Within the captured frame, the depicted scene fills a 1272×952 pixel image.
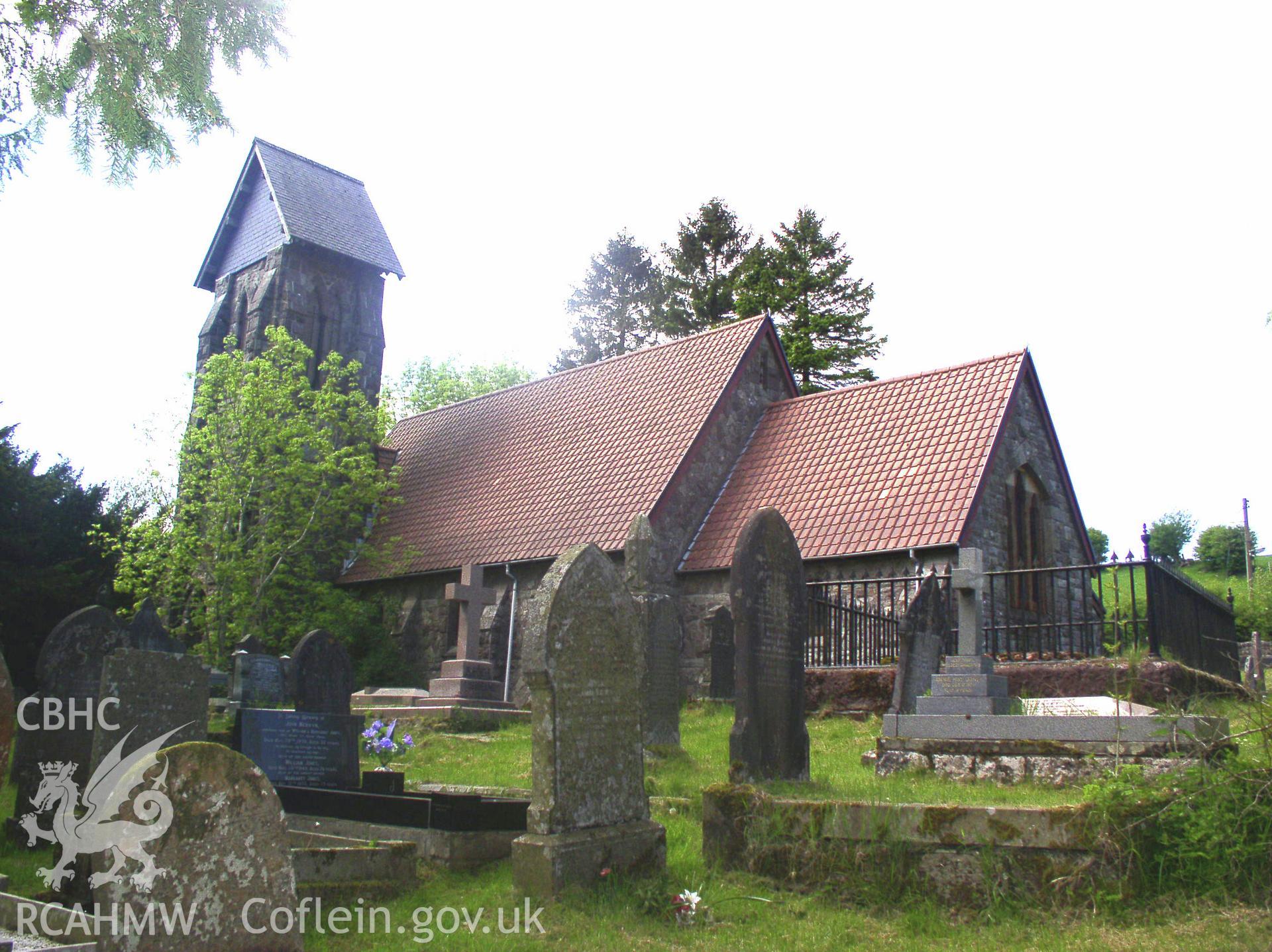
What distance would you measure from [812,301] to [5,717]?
34020mm

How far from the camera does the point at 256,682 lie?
16578 mm

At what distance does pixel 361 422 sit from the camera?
976 inches

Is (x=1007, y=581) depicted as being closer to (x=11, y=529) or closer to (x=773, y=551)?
(x=773, y=551)

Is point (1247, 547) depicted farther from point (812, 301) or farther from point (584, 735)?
point (584, 735)

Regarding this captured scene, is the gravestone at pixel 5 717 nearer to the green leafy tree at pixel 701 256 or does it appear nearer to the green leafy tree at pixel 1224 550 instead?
the green leafy tree at pixel 701 256

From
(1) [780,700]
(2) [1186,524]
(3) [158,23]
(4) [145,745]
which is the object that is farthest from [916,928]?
(2) [1186,524]

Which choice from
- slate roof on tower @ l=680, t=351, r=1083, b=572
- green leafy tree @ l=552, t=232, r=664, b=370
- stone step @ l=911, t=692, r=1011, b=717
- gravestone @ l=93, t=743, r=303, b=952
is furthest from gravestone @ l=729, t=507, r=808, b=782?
green leafy tree @ l=552, t=232, r=664, b=370

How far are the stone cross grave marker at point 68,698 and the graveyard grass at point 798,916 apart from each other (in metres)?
0.72

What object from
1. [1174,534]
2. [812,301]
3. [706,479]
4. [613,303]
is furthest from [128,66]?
[1174,534]

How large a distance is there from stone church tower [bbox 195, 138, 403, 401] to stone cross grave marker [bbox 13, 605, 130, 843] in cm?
2037

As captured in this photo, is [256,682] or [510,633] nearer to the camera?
[256,682]

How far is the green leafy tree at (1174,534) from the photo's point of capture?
56.7m

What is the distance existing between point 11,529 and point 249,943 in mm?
21503

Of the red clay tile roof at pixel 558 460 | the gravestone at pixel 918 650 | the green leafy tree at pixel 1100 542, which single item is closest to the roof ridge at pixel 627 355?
the red clay tile roof at pixel 558 460
